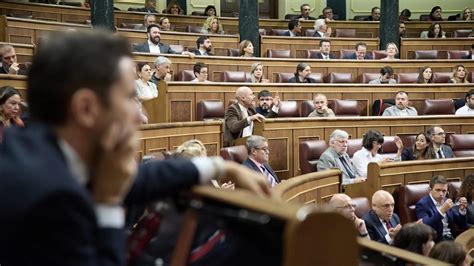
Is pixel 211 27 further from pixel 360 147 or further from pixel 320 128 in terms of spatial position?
pixel 360 147

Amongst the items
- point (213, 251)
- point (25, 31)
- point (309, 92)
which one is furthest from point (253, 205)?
point (25, 31)

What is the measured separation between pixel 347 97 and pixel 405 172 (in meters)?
1.82

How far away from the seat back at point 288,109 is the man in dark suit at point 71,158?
490 centimetres

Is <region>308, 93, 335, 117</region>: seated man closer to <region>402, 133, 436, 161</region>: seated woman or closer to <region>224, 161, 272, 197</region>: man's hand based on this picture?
<region>402, 133, 436, 161</region>: seated woman

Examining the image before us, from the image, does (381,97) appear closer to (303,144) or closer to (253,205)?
(303,144)

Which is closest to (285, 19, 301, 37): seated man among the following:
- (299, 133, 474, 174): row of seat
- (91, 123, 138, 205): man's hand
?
(299, 133, 474, 174): row of seat

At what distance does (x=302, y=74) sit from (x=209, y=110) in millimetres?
1283

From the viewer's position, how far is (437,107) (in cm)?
624

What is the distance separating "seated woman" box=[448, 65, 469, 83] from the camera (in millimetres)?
6949

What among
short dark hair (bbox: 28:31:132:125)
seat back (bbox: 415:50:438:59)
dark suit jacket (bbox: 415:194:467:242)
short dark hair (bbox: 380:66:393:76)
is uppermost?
seat back (bbox: 415:50:438:59)

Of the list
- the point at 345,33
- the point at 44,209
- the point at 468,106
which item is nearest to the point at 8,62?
the point at 468,106

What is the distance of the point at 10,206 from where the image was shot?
69cm

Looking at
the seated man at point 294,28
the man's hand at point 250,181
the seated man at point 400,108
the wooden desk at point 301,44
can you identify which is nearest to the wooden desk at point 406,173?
the seated man at point 400,108

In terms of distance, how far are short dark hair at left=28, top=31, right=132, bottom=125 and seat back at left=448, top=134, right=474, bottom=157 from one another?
198 inches
